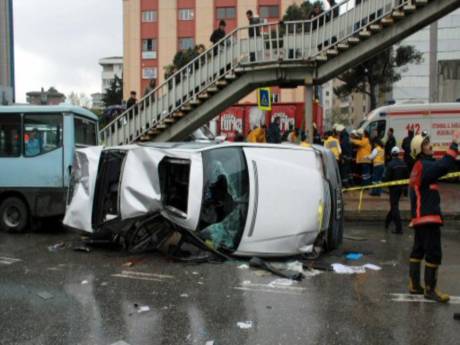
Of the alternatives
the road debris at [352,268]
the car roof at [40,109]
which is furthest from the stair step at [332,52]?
the road debris at [352,268]

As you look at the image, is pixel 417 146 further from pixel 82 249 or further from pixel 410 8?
pixel 410 8

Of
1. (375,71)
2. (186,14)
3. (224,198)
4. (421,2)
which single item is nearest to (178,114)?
(421,2)

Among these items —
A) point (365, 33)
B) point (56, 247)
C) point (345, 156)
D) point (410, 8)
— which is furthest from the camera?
point (345, 156)

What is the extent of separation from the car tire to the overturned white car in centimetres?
265

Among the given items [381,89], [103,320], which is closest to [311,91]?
[103,320]

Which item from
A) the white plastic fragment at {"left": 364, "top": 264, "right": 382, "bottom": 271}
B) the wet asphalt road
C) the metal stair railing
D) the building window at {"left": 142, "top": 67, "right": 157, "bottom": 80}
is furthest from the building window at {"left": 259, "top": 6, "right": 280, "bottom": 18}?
the white plastic fragment at {"left": 364, "top": 264, "right": 382, "bottom": 271}

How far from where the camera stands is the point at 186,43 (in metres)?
60.3

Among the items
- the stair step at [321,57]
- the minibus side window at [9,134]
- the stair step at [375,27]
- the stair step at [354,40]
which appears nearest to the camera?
the minibus side window at [9,134]

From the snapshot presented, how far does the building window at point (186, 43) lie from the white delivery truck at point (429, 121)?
43.8 meters

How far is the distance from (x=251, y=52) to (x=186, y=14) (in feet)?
156

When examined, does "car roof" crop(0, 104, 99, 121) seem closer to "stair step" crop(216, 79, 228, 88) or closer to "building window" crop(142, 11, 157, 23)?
"stair step" crop(216, 79, 228, 88)

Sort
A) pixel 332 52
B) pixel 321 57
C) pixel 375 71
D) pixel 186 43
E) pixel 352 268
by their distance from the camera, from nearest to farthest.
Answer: pixel 352 268 → pixel 332 52 → pixel 321 57 → pixel 375 71 → pixel 186 43

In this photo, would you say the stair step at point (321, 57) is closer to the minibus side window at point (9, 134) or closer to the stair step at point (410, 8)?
the stair step at point (410, 8)

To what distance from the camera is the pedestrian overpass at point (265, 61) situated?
1442 centimetres
